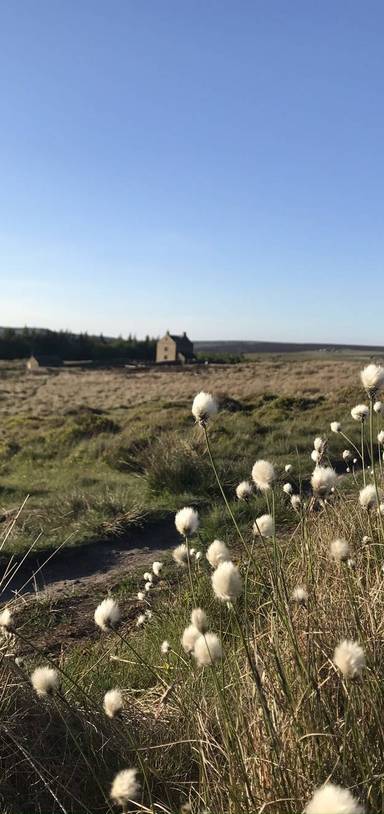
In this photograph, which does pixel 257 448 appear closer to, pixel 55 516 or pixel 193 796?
pixel 55 516

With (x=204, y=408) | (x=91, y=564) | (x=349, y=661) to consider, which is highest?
(x=204, y=408)

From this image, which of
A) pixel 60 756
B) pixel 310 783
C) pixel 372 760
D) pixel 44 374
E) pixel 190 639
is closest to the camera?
pixel 310 783

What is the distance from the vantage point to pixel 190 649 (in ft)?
6.74

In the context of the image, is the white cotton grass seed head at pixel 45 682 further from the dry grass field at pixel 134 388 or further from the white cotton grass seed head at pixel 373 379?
the dry grass field at pixel 134 388

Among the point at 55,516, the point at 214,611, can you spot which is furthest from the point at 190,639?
the point at 55,516

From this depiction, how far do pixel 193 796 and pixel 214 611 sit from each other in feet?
5.50

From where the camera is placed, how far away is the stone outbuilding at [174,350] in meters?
76.1

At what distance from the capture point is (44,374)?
2511 inches

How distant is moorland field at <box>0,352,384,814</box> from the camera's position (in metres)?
1.84

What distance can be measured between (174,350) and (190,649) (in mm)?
75259

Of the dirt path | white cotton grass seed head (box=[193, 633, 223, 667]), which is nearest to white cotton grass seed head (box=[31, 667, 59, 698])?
white cotton grass seed head (box=[193, 633, 223, 667])

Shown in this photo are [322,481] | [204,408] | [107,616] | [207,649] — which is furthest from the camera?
[322,481]

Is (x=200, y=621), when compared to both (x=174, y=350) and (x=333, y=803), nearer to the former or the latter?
(x=333, y=803)

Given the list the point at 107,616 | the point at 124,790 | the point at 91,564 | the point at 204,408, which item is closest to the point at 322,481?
Answer: the point at 204,408
